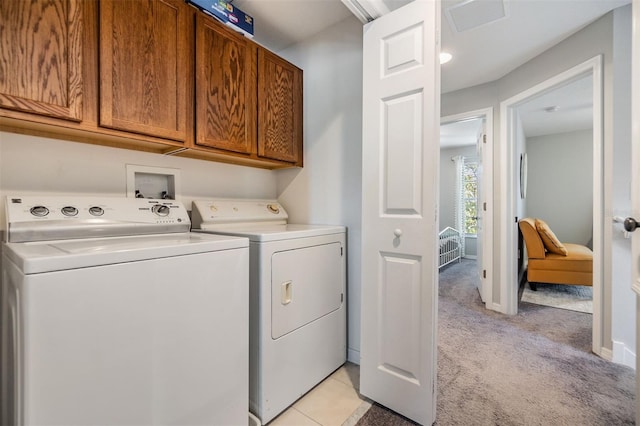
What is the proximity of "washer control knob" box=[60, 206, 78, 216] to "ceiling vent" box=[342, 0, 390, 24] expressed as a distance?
1.61 m

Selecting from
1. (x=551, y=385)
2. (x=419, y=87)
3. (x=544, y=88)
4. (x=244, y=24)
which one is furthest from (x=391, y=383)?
(x=544, y=88)

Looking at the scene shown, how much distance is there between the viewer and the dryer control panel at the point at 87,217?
44.8 inches

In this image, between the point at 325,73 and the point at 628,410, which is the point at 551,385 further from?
the point at 325,73

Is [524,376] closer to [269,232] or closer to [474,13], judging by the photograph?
[269,232]

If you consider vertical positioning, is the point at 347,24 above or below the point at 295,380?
above

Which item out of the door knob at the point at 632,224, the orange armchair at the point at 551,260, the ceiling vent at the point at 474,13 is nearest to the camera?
the door knob at the point at 632,224

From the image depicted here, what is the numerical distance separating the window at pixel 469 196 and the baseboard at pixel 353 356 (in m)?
4.93

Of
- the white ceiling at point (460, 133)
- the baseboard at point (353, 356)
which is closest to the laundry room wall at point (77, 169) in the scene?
the baseboard at point (353, 356)

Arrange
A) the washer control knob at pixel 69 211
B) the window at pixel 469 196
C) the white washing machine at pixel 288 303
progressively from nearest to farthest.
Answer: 1. the washer control knob at pixel 69 211
2. the white washing machine at pixel 288 303
3. the window at pixel 469 196

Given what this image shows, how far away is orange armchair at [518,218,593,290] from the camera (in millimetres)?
3340

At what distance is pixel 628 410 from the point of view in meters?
1.45

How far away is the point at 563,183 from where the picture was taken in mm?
5105

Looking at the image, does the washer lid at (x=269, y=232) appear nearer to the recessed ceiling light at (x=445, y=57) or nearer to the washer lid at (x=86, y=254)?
the washer lid at (x=86, y=254)

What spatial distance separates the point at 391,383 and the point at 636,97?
1.56m
